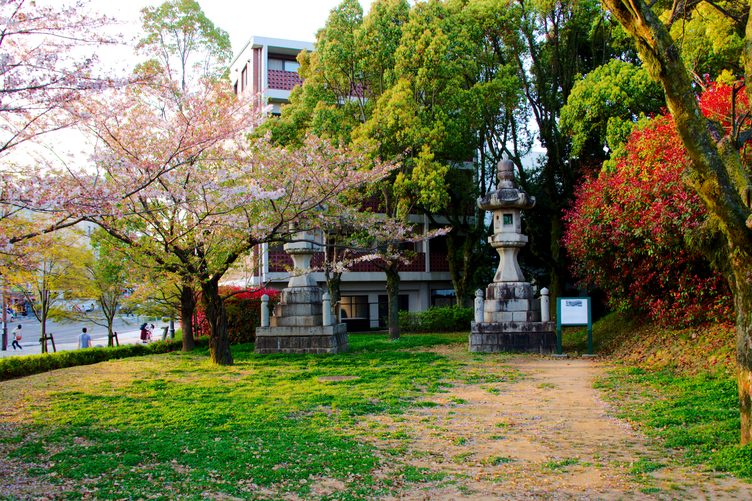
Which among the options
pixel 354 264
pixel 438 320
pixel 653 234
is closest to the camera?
pixel 653 234

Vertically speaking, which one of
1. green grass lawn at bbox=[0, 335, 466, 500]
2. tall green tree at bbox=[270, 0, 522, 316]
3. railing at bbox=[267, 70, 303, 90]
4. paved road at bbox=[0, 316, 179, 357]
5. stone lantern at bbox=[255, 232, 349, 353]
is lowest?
paved road at bbox=[0, 316, 179, 357]

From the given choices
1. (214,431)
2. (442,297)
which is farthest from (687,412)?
(442,297)

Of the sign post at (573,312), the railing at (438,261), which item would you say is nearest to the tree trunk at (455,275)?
the railing at (438,261)

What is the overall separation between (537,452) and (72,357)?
12881 millimetres

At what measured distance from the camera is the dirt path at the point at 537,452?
420cm

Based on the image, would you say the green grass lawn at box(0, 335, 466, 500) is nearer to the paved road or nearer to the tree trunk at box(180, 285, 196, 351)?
the tree trunk at box(180, 285, 196, 351)

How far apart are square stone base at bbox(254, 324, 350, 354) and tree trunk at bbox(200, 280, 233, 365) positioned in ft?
8.68

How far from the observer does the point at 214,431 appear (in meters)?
5.92

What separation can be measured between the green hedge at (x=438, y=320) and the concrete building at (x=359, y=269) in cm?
503

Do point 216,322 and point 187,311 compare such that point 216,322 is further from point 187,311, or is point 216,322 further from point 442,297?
point 442,297

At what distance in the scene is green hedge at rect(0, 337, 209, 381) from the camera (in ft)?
39.7

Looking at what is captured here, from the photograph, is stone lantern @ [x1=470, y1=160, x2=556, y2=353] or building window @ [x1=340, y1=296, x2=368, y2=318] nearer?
stone lantern @ [x1=470, y1=160, x2=556, y2=353]

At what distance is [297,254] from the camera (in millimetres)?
15078

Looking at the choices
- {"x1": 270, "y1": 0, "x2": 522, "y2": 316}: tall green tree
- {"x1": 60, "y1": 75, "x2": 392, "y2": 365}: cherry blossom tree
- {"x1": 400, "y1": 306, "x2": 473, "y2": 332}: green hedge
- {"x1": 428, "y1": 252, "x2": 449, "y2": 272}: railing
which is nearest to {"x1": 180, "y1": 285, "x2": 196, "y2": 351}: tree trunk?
{"x1": 60, "y1": 75, "x2": 392, "y2": 365}: cherry blossom tree
